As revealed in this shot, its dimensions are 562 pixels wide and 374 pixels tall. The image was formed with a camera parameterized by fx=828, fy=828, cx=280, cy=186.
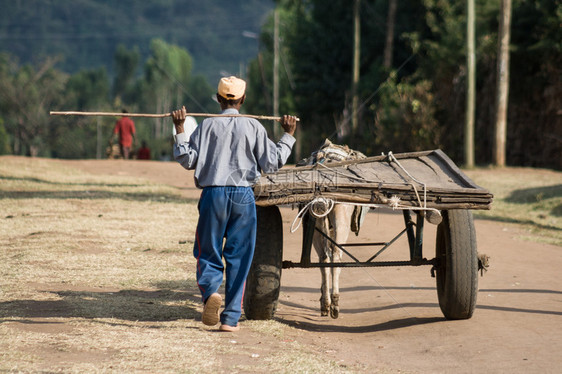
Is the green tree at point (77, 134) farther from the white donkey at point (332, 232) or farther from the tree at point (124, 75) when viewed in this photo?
the white donkey at point (332, 232)

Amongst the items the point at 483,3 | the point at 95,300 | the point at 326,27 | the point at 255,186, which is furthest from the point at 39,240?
the point at 326,27

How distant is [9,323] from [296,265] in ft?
7.78

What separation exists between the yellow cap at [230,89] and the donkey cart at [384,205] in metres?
0.71

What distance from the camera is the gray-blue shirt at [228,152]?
6133 mm

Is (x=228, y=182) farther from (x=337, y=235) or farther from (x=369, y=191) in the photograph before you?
(x=337, y=235)

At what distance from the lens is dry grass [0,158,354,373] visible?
213 inches

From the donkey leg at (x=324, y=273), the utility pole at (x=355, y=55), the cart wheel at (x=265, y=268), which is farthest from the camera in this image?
the utility pole at (x=355, y=55)

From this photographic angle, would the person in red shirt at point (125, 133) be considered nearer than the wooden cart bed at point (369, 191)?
No

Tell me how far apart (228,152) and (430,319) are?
8.35 feet

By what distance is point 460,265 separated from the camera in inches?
271

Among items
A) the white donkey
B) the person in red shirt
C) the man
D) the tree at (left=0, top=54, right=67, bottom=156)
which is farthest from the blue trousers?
the tree at (left=0, top=54, right=67, bottom=156)

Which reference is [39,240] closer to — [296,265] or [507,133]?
[296,265]

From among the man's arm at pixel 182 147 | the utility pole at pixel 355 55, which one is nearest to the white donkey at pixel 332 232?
the man's arm at pixel 182 147

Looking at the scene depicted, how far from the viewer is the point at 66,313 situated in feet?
22.6
